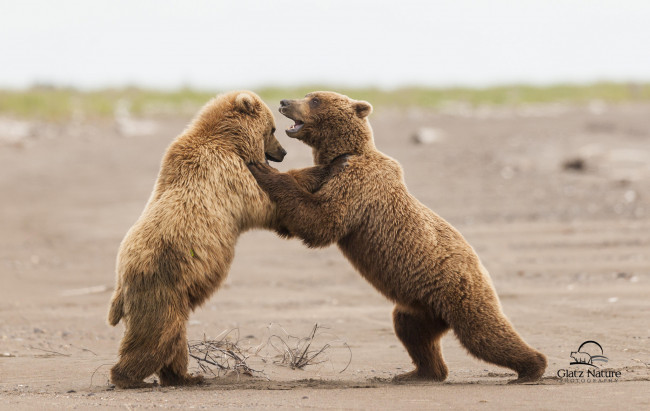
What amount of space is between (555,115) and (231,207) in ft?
52.3

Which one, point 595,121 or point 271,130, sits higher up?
point 595,121

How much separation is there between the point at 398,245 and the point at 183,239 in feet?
4.81

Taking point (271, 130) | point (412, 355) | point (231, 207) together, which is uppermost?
point (271, 130)

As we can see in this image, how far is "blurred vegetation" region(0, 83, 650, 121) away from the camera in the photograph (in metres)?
21.2

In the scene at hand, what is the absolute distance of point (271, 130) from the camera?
256 inches

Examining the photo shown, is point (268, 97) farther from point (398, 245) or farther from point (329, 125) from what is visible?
point (398, 245)

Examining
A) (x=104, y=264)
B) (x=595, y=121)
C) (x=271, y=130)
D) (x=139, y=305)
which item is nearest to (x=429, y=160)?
(x=595, y=121)

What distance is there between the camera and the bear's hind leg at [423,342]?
6359 mm

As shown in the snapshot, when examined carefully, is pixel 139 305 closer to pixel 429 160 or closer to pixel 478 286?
pixel 478 286

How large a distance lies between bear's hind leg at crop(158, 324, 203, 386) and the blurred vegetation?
1526cm

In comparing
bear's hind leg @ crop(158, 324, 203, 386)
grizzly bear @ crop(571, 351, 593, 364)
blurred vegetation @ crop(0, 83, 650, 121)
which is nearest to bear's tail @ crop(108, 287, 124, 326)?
bear's hind leg @ crop(158, 324, 203, 386)

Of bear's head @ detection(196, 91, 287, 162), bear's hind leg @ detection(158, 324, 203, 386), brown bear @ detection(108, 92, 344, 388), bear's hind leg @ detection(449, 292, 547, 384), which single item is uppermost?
bear's head @ detection(196, 91, 287, 162)

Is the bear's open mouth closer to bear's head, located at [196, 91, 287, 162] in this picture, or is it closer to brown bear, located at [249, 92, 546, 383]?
brown bear, located at [249, 92, 546, 383]

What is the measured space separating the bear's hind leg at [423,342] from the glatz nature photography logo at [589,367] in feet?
2.73
